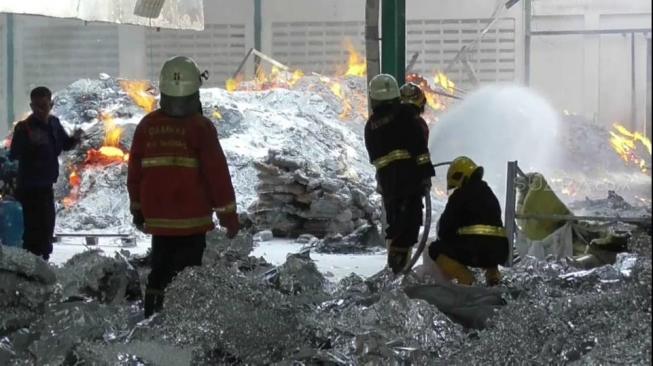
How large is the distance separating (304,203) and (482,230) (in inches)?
242

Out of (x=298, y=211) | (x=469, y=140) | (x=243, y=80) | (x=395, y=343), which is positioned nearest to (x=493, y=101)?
(x=469, y=140)

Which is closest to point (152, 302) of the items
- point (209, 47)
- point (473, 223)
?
point (473, 223)

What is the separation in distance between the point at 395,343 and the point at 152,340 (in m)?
1.10

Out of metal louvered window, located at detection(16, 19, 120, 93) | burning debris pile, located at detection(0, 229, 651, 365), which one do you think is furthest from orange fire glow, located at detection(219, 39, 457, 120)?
burning debris pile, located at detection(0, 229, 651, 365)

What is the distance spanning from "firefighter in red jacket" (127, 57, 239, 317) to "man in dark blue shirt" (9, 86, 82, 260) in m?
2.58

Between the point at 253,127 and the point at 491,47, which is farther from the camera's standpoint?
the point at 491,47

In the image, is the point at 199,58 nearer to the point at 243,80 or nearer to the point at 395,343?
the point at 243,80

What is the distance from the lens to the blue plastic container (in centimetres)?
849

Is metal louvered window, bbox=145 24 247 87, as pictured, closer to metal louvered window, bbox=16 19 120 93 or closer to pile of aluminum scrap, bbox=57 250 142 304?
metal louvered window, bbox=16 19 120 93

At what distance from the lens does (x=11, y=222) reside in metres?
8.54

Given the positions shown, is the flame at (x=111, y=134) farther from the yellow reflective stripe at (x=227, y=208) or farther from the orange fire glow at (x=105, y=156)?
the yellow reflective stripe at (x=227, y=208)

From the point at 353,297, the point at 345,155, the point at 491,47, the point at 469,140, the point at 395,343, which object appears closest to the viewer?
the point at 395,343

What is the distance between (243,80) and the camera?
770 inches

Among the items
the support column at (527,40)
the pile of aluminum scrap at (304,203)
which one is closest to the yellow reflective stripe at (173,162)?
the pile of aluminum scrap at (304,203)
